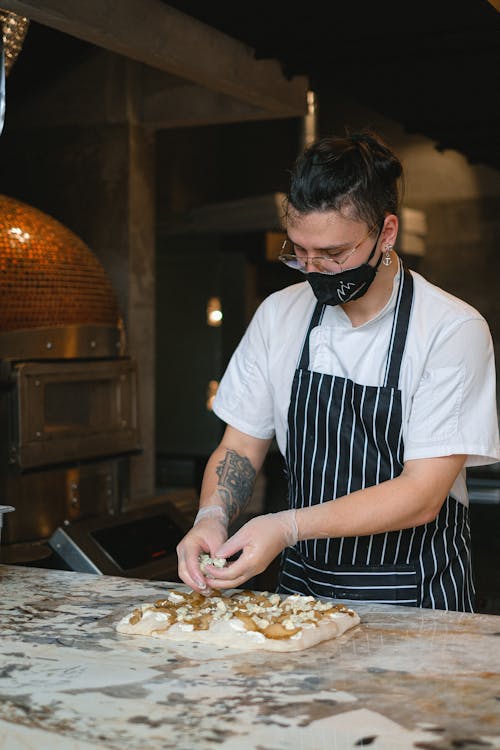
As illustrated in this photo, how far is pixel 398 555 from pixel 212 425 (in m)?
4.30

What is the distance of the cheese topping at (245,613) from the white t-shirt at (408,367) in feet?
1.34

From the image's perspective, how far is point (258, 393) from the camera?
2.44 m

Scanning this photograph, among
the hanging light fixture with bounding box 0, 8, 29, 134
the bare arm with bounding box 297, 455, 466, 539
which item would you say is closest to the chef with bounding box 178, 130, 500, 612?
the bare arm with bounding box 297, 455, 466, 539

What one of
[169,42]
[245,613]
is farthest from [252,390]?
[169,42]

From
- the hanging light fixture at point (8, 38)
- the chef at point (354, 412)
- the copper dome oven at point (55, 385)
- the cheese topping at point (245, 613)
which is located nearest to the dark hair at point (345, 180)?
the chef at point (354, 412)

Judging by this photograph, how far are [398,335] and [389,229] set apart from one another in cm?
24

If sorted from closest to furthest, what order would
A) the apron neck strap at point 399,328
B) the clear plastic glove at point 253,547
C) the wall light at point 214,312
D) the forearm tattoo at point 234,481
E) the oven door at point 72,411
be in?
the clear plastic glove at point 253,547, the apron neck strap at point 399,328, the forearm tattoo at point 234,481, the oven door at point 72,411, the wall light at point 214,312

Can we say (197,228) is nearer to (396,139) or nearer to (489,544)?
(396,139)

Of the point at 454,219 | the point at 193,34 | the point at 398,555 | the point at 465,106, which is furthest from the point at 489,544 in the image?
the point at 454,219

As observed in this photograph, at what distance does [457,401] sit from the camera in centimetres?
212

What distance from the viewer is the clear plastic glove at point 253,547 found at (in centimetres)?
191

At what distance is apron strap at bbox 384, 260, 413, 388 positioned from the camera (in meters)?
2.21

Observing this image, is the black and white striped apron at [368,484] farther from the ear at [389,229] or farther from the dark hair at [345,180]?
the dark hair at [345,180]

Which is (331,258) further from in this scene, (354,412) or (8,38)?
(8,38)
